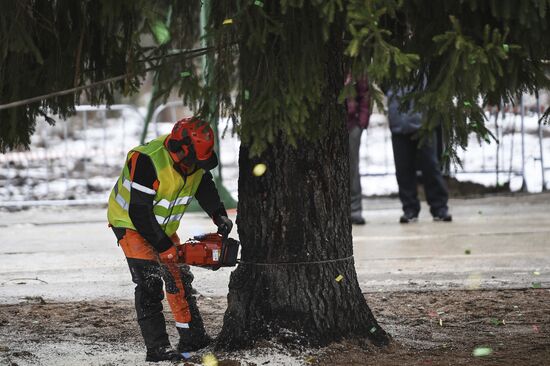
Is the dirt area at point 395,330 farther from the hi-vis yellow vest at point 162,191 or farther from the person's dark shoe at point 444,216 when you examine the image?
the person's dark shoe at point 444,216

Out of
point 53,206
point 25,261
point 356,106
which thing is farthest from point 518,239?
point 53,206

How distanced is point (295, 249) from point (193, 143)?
77 cm

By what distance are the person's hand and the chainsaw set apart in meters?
0.08

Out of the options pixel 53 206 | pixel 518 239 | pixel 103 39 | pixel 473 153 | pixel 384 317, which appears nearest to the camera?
pixel 103 39

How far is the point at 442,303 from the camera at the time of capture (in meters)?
7.18

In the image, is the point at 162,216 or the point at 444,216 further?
the point at 444,216

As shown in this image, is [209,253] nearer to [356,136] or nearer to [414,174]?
[356,136]

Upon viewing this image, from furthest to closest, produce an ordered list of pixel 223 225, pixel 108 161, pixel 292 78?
pixel 108 161
pixel 223 225
pixel 292 78

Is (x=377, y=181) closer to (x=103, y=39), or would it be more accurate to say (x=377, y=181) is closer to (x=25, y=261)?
(x=25, y=261)

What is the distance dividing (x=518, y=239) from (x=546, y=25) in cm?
570

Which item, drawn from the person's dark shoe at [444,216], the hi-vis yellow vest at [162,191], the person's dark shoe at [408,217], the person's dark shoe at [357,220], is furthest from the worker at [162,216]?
the person's dark shoe at [444,216]

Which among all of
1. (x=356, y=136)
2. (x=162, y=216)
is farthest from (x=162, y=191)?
(x=356, y=136)

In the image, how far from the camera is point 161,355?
224 inches

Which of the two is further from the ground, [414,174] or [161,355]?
[414,174]
